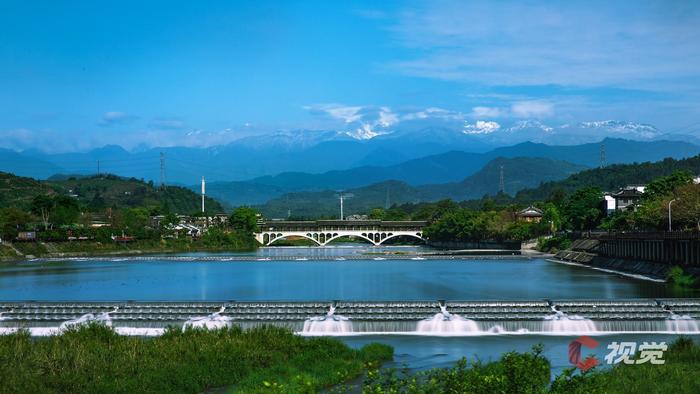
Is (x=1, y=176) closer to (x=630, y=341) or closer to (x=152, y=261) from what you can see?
(x=152, y=261)

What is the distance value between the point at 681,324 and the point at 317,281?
31.7 metres

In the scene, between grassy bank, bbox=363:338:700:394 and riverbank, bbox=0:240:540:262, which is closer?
grassy bank, bbox=363:338:700:394

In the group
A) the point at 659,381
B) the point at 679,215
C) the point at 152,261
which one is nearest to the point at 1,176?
the point at 152,261

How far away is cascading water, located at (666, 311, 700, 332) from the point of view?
109ft

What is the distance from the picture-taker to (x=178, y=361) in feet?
79.3

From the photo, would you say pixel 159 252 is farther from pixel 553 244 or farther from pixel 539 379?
pixel 539 379

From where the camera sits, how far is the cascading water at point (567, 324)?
109 ft

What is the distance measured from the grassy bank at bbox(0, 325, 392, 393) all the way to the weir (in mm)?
4797

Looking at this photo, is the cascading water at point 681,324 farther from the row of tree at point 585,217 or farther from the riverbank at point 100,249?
the riverbank at point 100,249

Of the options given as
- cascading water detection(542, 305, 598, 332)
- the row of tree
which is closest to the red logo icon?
cascading water detection(542, 305, 598, 332)

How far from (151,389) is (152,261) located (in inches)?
2820

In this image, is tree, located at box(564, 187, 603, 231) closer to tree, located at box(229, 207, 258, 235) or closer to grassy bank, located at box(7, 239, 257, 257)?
grassy bank, located at box(7, 239, 257, 257)

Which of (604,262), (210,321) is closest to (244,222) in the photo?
(604,262)

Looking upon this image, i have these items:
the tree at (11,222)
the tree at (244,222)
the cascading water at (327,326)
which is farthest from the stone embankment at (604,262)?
the tree at (244,222)
